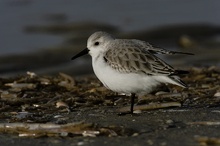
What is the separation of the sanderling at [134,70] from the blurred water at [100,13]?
7.13m

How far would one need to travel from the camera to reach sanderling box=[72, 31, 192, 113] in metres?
5.70

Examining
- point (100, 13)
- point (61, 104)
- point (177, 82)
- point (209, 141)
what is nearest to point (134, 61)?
point (177, 82)

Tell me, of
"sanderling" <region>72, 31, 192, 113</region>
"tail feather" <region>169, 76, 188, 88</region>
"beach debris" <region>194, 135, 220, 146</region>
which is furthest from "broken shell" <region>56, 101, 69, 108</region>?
"beach debris" <region>194, 135, 220, 146</region>

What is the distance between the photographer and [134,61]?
5777mm

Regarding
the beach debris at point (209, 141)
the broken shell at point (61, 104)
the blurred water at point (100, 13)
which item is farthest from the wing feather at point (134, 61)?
the blurred water at point (100, 13)

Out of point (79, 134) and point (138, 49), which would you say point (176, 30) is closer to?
point (138, 49)

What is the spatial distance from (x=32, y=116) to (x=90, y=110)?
54cm

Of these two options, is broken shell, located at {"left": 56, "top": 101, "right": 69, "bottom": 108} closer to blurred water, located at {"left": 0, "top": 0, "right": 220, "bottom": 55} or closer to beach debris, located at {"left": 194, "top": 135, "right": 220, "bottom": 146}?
beach debris, located at {"left": 194, "top": 135, "right": 220, "bottom": 146}

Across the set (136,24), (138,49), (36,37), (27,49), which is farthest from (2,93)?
(136,24)

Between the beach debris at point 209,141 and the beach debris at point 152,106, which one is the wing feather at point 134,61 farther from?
the beach debris at point 209,141

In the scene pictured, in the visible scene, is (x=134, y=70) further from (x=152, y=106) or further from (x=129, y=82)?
(x=152, y=106)

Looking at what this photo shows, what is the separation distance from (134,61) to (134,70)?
90 mm

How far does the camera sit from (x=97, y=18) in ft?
49.0

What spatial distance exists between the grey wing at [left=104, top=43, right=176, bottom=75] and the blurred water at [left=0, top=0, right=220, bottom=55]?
713 centimetres
